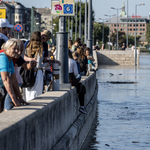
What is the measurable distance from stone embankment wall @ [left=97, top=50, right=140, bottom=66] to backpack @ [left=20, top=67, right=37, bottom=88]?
192 ft

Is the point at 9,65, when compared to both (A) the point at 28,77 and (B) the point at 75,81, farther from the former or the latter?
(B) the point at 75,81

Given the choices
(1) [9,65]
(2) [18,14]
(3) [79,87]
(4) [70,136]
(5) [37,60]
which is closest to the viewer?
(1) [9,65]

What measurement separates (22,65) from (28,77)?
114 cm

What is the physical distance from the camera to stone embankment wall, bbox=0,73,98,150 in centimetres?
413

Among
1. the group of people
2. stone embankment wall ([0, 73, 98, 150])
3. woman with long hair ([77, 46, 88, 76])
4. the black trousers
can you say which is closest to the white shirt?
the group of people

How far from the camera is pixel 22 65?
649 cm

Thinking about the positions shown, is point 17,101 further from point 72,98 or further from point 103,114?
point 103,114

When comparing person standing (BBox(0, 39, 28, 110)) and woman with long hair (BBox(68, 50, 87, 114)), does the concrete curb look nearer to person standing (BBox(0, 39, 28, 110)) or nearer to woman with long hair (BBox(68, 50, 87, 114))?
woman with long hair (BBox(68, 50, 87, 114))

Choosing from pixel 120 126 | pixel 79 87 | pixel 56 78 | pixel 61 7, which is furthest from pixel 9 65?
pixel 120 126

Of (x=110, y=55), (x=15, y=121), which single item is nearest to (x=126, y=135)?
(x=15, y=121)

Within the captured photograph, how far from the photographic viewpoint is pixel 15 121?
4.29 metres

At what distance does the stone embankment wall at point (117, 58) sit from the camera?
65.9 m

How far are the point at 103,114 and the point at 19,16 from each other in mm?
170266

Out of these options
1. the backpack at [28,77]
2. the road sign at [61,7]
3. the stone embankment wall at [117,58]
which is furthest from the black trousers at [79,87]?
the stone embankment wall at [117,58]
